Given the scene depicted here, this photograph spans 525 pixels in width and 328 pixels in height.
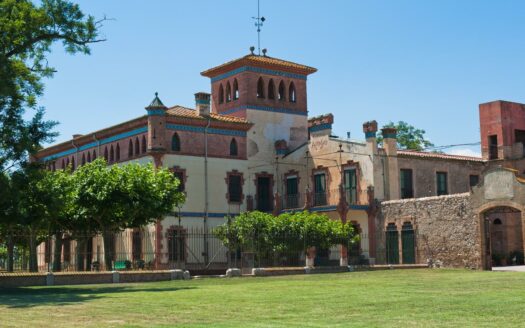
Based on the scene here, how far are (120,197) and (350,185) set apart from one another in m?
15.2

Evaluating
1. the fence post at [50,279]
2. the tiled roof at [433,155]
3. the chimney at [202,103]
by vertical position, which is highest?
the chimney at [202,103]

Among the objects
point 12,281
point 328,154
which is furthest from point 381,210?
point 12,281

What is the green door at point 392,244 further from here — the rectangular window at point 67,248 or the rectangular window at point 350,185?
the rectangular window at point 67,248

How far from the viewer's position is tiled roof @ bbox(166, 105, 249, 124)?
142ft

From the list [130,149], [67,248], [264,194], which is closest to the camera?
[130,149]

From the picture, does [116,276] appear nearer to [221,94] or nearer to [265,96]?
[265,96]

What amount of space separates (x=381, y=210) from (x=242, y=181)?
9.18 metres

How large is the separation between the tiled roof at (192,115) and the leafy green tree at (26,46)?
17.5 meters

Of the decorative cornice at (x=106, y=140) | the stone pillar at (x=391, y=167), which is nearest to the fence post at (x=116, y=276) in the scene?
the decorative cornice at (x=106, y=140)

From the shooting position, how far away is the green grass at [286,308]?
12.0 m

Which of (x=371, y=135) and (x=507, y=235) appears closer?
(x=371, y=135)

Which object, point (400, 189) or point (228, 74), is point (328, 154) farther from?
point (228, 74)

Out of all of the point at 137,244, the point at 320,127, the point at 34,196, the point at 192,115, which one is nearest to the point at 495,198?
the point at 320,127

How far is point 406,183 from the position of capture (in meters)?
43.8
